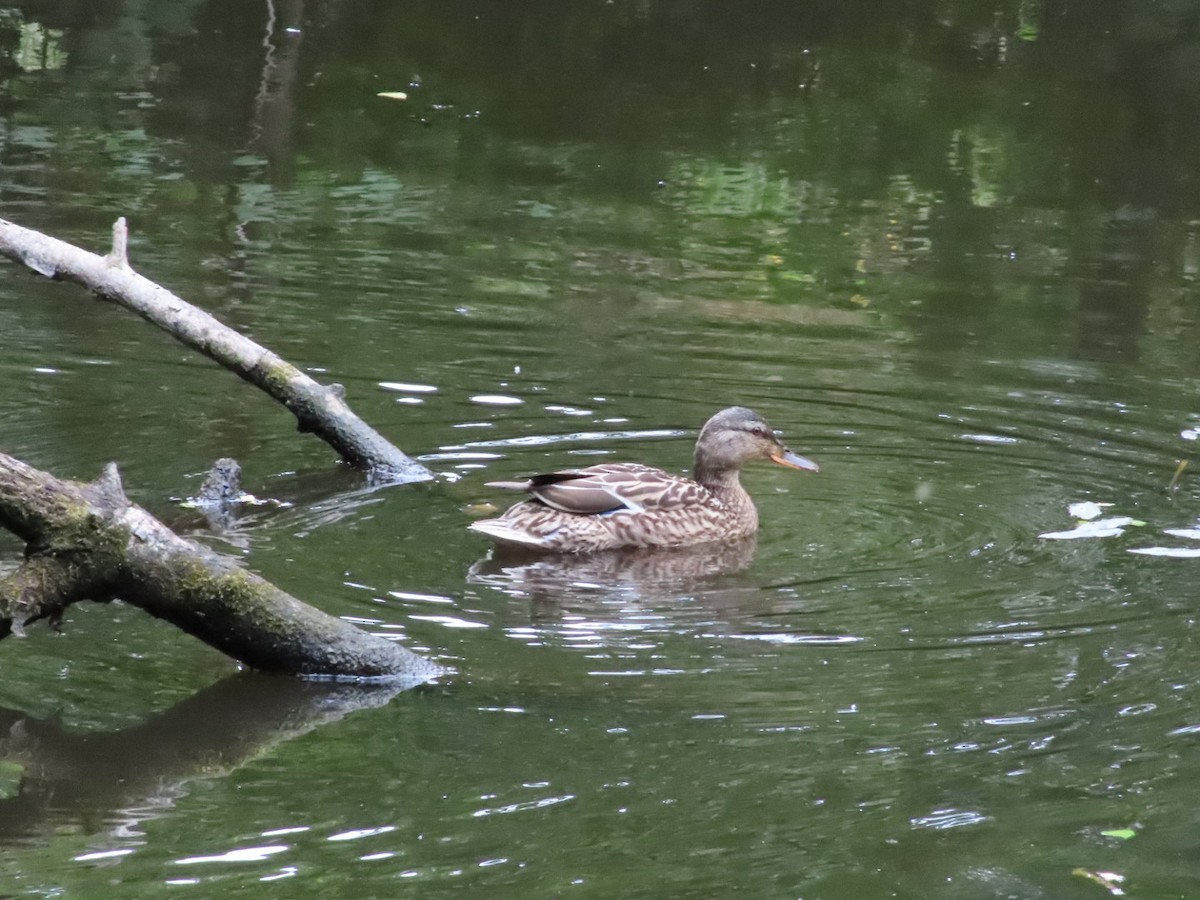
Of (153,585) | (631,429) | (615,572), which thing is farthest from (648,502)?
(153,585)

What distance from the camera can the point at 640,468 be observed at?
29.1 feet

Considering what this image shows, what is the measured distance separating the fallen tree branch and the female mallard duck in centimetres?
68

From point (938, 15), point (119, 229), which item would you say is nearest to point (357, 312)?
point (119, 229)

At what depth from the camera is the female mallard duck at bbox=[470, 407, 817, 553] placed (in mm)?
8430

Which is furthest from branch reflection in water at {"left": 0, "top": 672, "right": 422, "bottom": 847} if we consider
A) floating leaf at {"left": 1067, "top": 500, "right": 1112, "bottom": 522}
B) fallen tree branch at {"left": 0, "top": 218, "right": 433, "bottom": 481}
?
floating leaf at {"left": 1067, "top": 500, "right": 1112, "bottom": 522}

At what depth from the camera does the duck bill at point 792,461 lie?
359 inches

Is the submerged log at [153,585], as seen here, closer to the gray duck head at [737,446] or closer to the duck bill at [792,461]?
the gray duck head at [737,446]

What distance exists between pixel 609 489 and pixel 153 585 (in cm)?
277

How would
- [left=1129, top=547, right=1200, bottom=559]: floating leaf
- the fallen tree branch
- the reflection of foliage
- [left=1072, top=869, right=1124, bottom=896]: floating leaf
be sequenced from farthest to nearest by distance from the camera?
1. the reflection of foliage
2. the fallen tree branch
3. [left=1129, top=547, right=1200, bottom=559]: floating leaf
4. [left=1072, top=869, right=1124, bottom=896]: floating leaf

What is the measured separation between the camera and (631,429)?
1002cm

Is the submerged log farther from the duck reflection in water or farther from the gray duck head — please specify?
the gray duck head

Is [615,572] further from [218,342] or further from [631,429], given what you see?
[218,342]

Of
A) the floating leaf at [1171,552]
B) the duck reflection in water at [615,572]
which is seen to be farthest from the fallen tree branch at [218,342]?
the floating leaf at [1171,552]

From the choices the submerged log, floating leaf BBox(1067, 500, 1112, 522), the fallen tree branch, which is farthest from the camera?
the fallen tree branch
